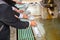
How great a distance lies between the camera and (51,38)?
5.57ft

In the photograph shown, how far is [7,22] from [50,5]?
1032 mm

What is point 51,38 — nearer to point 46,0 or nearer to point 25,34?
point 25,34

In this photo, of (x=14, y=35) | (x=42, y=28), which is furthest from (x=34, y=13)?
(x=14, y=35)

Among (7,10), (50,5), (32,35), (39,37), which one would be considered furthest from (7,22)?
(50,5)

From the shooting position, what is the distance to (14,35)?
1.79m

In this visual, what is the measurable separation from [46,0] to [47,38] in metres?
0.75

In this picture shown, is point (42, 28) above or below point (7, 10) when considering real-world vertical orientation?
below

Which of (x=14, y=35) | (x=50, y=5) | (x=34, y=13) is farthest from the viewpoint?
(x=34, y=13)

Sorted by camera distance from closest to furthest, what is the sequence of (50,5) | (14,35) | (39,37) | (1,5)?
(1,5)
(39,37)
(14,35)
(50,5)

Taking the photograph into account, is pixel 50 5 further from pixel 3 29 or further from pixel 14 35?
pixel 3 29

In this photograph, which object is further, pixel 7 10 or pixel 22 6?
pixel 22 6

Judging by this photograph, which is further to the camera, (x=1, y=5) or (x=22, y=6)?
(x=22, y=6)

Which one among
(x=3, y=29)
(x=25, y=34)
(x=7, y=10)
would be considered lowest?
(x=25, y=34)

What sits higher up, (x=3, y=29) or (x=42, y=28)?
(x=3, y=29)
